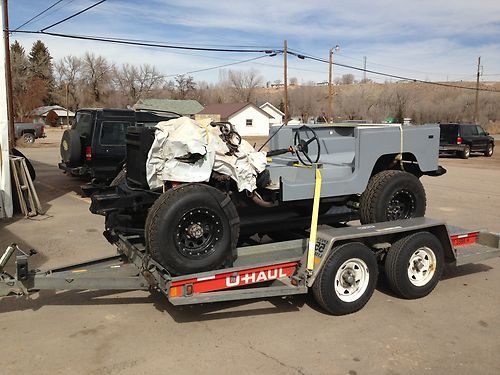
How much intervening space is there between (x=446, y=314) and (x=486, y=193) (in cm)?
939

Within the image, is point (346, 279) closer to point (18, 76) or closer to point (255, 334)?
point (255, 334)

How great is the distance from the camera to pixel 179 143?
424 cm

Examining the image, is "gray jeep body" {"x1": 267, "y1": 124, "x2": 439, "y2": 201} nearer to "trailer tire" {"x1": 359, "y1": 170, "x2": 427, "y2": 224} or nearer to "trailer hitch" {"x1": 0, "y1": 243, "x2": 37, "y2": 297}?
"trailer tire" {"x1": 359, "y1": 170, "x2": 427, "y2": 224}

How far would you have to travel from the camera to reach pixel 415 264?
5.18 meters

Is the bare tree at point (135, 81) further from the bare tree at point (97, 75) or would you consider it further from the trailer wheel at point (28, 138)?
the trailer wheel at point (28, 138)

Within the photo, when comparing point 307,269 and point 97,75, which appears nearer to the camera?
point 307,269

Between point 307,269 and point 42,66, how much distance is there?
9882 centimetres

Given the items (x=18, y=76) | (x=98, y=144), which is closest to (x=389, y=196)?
(x=98, y=144)

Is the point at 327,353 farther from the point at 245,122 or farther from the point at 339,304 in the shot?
the point at 245,122

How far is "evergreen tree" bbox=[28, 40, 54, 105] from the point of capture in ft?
293

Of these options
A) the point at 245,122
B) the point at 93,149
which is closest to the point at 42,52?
the point at 245,122

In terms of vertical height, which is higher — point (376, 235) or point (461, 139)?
point (461, 139)

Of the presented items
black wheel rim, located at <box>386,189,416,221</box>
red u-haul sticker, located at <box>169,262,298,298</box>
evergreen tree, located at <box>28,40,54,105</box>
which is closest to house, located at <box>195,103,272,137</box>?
evergreen tree, located at <box>28,40,54,105</box>

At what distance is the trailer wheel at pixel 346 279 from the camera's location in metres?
4.54
